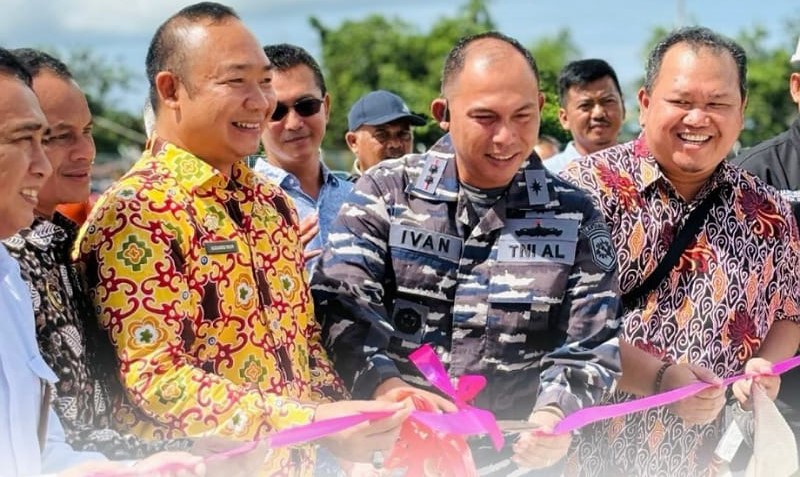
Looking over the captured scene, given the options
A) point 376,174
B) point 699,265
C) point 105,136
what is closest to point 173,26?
point 376,174

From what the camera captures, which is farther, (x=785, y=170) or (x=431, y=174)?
(x=785, y=170)

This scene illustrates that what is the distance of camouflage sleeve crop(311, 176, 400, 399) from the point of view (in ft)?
10.4

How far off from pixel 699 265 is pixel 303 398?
158 cm

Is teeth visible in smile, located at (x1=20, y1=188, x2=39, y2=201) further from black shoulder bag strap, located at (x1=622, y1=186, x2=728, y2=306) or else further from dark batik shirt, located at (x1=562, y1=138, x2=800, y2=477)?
black shoulder bag strap, located at (x1=622, y1=186, x2=728, y2=306)

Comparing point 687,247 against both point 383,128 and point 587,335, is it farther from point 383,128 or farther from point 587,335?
point 383,128

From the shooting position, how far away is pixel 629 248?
3773mm

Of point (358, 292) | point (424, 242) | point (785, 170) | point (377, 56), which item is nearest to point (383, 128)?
point (785, 170)

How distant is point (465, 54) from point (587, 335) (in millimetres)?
920

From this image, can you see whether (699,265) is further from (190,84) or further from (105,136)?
(105,136)

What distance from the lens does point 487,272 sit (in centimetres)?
329

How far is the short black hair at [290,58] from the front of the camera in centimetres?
470

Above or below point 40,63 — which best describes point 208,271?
below

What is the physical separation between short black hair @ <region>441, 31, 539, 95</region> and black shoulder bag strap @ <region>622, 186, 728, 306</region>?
86cm

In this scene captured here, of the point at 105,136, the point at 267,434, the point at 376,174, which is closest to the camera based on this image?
the point at 267,434
